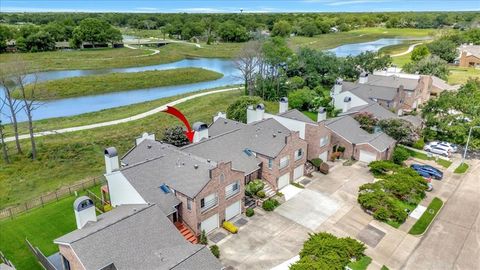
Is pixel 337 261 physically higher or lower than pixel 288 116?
lower

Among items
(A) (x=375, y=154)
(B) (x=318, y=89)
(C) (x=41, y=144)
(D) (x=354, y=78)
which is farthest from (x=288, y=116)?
(D) (x=354, y=78)

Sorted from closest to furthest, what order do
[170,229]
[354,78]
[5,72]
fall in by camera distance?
[170,229] < [5,72] < [354,78]

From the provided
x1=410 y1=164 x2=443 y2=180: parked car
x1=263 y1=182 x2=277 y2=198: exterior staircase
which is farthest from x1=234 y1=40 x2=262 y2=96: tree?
x1=263 y1=182 x2=277 y2=198: exterior staircase

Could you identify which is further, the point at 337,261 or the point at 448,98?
the point at 448,98

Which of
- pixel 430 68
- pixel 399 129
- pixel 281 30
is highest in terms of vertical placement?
pixel 281 30

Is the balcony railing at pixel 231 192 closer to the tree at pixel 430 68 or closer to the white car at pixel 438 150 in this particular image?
the white car at pixel 438 150

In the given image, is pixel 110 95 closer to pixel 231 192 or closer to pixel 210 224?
pixel 231 192

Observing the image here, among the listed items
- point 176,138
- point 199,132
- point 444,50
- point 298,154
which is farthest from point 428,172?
point 444,50

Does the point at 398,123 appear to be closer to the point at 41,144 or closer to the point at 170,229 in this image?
the point at 170,229

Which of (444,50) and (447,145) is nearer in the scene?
(447,145)
